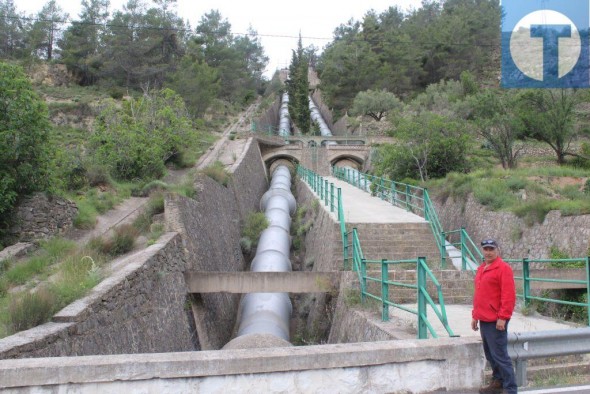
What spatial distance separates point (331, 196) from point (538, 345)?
39.6 ft

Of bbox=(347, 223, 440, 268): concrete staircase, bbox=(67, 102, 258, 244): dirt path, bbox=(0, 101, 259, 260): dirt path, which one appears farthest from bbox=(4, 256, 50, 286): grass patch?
bbox=(347, 223, 440, 268): concrete staircase

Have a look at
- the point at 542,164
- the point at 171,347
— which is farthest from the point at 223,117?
the point at 171,347

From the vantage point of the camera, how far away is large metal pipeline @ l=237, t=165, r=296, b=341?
39.8 feet

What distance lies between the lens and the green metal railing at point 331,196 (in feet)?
39.5

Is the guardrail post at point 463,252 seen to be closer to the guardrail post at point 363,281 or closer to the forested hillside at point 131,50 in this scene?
the guardrail post at point 363,281

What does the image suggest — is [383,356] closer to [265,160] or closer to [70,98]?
[265,160]

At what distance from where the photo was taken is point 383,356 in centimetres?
439

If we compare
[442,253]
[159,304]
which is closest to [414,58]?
[442,253]

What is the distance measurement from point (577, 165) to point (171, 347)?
27131mm

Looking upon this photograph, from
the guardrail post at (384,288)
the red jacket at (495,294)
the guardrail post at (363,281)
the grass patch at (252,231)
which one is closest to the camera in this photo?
the red jacket at (495,294)

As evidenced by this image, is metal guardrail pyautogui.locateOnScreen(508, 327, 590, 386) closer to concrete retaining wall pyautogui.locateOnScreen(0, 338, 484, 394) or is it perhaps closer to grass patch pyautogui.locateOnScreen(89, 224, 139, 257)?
concrete retaining wall pyautogui.locateOnScreen(0, 338, 484, 394)

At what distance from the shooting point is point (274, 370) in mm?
4172

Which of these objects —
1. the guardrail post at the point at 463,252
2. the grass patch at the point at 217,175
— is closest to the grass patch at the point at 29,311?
the guardrail post at the point at 463,252

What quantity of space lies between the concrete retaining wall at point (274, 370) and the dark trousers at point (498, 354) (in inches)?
5.5
